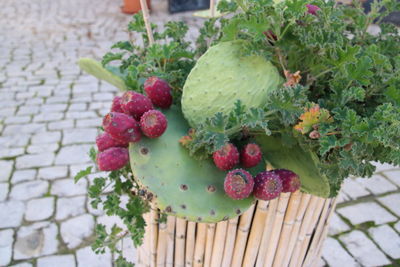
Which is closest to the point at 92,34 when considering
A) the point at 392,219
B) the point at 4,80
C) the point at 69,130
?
the point at 4,80

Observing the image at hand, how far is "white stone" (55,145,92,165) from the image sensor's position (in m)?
2.99

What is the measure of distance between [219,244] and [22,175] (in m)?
2.09

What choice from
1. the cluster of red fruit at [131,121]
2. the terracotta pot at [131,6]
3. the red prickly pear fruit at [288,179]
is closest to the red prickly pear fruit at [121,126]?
the cluster of red fruit at [131,121]

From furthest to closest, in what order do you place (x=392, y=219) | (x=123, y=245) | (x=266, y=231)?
(x=392, y=219)
(x=123, y=245)
(x=266, y=231)

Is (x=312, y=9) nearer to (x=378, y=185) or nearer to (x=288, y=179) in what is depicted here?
(x=288, y=179)

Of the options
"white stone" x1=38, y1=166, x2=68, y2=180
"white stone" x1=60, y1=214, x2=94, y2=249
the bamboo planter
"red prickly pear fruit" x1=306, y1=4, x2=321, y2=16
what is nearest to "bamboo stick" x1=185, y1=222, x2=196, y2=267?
the bamboo planter

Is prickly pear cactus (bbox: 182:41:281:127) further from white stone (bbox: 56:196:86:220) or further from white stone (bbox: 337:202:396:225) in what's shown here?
white stone (bbox: 337:202:396:225)

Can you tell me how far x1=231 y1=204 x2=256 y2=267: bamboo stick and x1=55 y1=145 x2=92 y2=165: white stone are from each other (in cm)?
199

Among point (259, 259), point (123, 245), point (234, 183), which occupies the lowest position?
point (123, 245)

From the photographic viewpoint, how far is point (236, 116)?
87 cm

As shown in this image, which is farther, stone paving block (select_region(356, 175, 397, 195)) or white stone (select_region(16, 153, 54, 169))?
white stone (select_region(16, 153, 54, 169))

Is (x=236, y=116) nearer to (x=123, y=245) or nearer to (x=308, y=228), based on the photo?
(x=308, y=228)

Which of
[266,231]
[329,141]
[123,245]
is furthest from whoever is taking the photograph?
[123,245]

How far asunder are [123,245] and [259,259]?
127 centimetres
